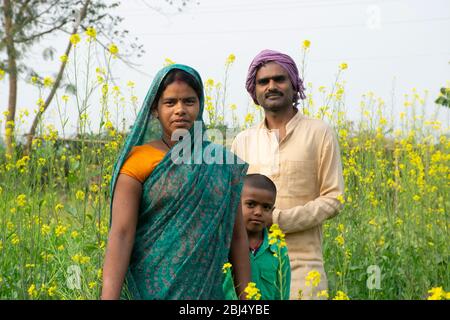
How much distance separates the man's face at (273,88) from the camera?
8.50ft

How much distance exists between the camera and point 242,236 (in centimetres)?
197

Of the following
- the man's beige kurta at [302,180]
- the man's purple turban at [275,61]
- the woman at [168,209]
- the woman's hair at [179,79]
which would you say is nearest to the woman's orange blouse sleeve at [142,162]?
the woman at [168,209]

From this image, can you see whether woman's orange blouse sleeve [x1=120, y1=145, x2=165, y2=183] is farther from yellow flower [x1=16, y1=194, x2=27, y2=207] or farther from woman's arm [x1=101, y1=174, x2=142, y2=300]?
yellow flower [x1=16, y1=194, x2=27, y2=207]

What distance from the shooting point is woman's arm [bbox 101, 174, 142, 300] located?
176 centimetres

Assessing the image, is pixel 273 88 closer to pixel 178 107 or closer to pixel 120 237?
pixel 178 107

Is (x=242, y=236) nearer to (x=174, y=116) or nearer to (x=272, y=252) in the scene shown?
(x=272, y=252)

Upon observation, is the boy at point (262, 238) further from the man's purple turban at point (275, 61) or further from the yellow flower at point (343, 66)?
the yellow flower at point (343, 66)

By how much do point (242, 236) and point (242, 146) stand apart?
0.80m

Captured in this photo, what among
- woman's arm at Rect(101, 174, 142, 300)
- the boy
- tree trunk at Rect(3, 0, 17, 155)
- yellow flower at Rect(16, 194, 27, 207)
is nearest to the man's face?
the boy

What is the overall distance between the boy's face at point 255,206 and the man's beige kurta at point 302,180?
0.22 m

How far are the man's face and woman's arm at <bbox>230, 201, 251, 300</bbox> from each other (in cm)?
75

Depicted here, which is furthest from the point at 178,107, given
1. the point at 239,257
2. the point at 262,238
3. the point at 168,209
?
the point at 262,238

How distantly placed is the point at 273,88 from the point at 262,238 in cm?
65

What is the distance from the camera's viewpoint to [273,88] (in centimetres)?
259
